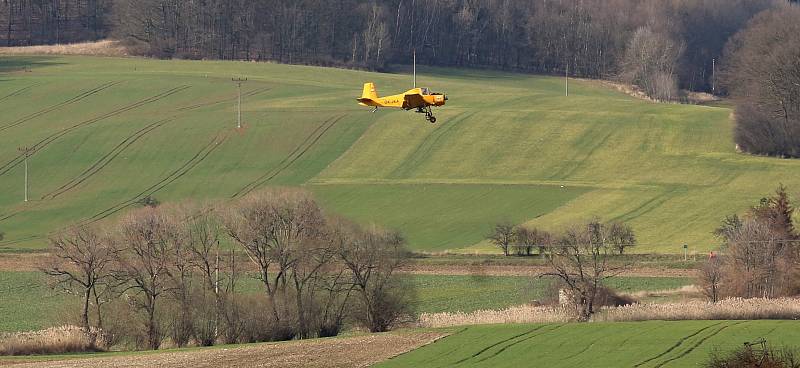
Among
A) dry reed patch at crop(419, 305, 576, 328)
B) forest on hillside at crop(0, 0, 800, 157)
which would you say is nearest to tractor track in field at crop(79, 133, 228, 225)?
dry reed patch at crop(419, 305, 576, 328)

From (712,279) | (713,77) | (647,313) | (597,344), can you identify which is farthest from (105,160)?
(713,77)

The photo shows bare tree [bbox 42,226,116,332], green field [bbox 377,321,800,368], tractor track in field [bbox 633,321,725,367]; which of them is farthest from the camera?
bare tree [bbox 42,226,116,332]

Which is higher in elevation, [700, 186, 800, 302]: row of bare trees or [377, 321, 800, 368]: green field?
[377, 321, 800, 368]: green field

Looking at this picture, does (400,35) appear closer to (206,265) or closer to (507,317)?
(206,265)

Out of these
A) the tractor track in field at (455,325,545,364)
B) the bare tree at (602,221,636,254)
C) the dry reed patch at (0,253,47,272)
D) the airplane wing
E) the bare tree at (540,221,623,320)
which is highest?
the airplane wing

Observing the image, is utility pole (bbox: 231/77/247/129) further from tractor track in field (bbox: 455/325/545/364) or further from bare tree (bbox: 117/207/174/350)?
tractor track in field (bbox: 455/325/545/364)

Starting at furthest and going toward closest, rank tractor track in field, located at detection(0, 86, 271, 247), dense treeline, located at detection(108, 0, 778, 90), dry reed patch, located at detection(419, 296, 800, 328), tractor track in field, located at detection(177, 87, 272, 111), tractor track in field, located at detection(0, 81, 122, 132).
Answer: dense treeline, located at detection(108, 0, 778, 90) < tractor track in field, located at detection(177, 87, 272, 111) < tractor track in field, located at detection(0, 81, 122, 132) < tractor track in field, located at detection(0, 86, 271, 247) < dry reed patch, located at detection(419, 296, 800, 328)

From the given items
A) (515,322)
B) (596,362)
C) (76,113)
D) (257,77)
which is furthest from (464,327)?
(257,77)

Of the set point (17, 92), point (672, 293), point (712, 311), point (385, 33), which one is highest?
point (385, 33)

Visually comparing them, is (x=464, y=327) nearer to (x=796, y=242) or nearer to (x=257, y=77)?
(x=796, y=242)
